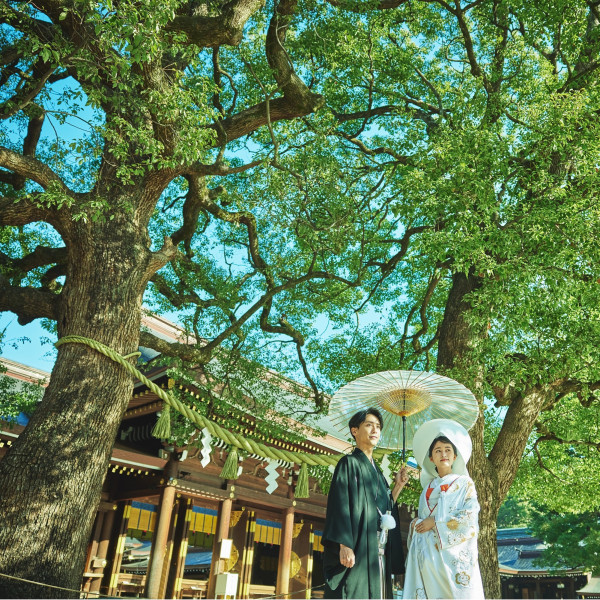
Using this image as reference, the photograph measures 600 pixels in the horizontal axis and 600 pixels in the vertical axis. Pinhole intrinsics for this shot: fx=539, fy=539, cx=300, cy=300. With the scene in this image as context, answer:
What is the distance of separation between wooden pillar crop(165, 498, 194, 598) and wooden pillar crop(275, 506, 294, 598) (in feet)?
6.85

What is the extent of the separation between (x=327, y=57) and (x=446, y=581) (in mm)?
7349

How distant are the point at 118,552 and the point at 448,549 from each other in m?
9.26

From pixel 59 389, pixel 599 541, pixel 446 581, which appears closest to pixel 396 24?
pixel 59 389

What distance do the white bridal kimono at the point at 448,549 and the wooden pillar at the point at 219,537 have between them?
7.43 meters

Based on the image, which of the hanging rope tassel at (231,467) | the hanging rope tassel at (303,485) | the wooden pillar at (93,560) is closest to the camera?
the hanging rope tassel at (231,467)

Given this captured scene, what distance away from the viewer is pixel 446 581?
3326 millimetres

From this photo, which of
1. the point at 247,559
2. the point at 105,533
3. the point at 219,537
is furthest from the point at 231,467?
the point at 247,559

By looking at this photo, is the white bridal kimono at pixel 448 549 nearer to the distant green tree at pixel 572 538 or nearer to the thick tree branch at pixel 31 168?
the thick tree branch at pixel 31 168

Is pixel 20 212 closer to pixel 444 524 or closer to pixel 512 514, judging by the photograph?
pixel 444 524

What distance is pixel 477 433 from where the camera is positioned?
21.8ft

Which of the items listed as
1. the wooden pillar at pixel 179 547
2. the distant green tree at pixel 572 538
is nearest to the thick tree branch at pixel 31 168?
the wooden pillar at pixel 179 547

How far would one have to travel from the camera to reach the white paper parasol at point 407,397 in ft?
14.9

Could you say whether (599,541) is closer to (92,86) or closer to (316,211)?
(316,211)

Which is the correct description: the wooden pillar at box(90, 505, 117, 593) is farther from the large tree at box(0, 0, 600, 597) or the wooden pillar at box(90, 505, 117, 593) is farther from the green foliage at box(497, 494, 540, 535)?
the green foliage at box(497, 494, 540, 535)
